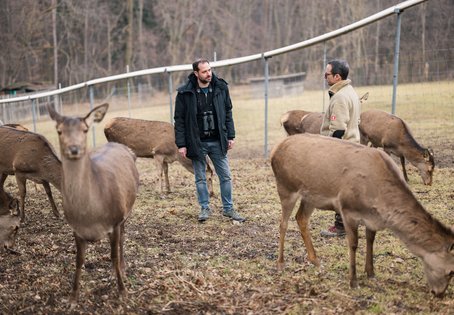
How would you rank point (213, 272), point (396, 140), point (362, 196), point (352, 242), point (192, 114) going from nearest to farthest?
1. point (362, 196)
2. point (352, 242)
3. point (213, 272)
4. point (192, 114)
5. point (396, 140)

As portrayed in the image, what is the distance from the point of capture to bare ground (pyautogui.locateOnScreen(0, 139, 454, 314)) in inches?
193

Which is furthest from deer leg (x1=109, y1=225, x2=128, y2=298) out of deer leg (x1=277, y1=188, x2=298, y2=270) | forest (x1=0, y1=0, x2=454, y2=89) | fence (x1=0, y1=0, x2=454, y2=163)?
forest (x1=0, y1=0, x2=454, y2=89)

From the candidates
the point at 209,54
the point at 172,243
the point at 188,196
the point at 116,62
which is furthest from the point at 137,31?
the point at 172,243

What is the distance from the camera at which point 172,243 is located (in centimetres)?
706

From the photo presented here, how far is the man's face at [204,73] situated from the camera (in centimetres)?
741

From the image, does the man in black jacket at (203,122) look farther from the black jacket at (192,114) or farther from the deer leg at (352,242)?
the deer leg at (352,242)

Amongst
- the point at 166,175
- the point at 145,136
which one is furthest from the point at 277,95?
the point at 166,175

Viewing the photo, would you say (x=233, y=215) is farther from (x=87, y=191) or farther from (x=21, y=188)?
→ (x=87, y=191)

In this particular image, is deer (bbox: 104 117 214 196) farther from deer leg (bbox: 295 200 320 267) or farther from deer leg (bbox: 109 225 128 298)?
deer leg (bbox: 109 225 128 298)

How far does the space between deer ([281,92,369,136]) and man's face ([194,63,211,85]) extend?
4.43 meters

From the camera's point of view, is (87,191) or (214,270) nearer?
(87,191)

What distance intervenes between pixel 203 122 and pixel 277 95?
21529 millimetres

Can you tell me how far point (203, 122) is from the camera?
778 cm

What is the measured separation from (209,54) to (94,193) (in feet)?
138
